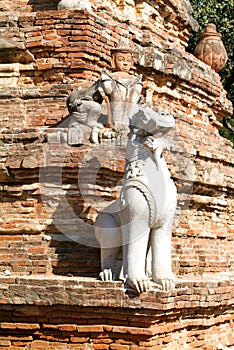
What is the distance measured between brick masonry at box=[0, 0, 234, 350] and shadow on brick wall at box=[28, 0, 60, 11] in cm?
2

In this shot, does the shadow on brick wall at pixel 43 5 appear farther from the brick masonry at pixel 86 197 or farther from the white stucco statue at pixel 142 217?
the white stucco statue at pixel 142 217

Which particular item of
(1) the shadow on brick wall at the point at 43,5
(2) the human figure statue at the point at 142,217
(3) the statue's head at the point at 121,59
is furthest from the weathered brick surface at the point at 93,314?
(1) the shadow on brick wall at the point at 43,5

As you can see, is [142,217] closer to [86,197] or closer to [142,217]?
[142,217]

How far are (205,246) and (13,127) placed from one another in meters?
3.00

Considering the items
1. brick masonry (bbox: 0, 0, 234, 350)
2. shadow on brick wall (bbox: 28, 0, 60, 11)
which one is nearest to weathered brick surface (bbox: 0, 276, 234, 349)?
brick masonry (bbox: 0, 0, 234, 350)

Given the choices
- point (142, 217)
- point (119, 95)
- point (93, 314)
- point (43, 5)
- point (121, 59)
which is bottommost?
point (93, 314)

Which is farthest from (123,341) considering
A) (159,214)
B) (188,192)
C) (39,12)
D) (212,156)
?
(39,12)

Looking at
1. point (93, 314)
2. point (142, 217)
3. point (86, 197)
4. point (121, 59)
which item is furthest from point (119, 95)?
point (93, 314)

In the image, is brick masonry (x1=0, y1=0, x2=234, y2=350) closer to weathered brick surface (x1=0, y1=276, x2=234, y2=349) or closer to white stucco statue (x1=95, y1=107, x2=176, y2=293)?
weathered brick surface (x1=0, y1=276, x2=234, y2=349)

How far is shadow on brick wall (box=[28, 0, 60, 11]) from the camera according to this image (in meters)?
11.1

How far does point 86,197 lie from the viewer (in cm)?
928

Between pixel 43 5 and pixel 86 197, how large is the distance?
10.7 feet

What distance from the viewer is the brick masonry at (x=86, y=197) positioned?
329 inches

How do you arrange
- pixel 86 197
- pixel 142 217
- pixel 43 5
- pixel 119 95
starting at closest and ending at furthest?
pixel 142 217, pixel 86 197, pixel 119 95, pixel 43 5
